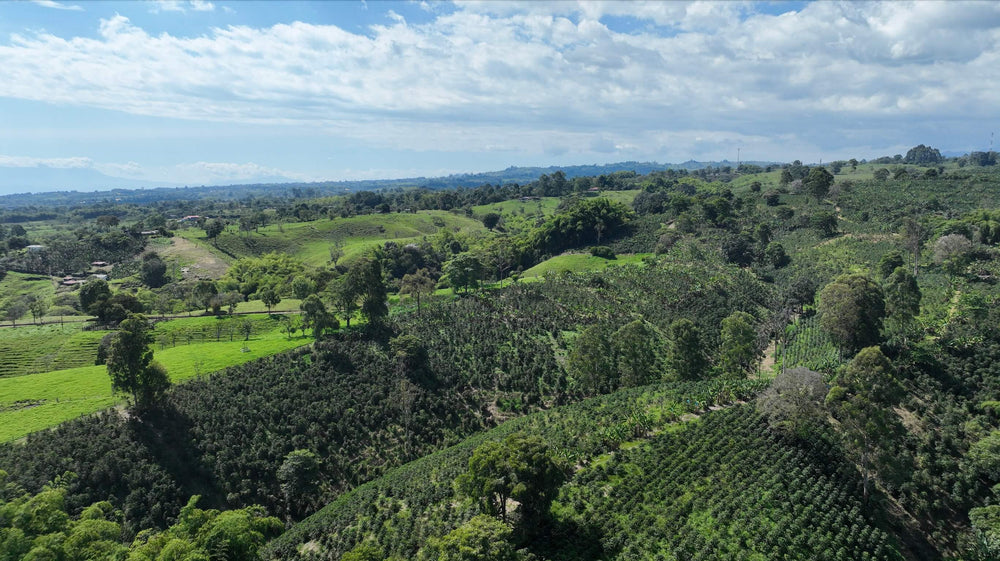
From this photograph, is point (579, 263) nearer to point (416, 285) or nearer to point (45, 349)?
point (416, 285)

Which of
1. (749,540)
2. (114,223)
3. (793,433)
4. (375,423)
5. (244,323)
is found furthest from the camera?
(114,223)

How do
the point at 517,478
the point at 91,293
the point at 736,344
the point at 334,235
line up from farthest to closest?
the point at 334,235
the point at 91,293
the point at 736,344
the point at 517,478

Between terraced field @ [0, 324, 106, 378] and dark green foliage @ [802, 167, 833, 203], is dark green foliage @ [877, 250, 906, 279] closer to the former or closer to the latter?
dark green foliage @ [802, 167, 833, 203]

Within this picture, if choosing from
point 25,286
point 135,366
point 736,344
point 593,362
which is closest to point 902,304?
point 736,344

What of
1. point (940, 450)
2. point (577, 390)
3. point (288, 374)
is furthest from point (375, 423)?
point (940, 450)

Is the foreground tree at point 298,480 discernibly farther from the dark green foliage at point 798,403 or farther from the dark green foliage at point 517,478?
the dark green foliage at point 798,403

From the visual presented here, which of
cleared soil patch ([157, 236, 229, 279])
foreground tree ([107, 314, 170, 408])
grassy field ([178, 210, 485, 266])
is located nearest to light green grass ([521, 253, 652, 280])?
grassy field ([178, 210, 485, 266])

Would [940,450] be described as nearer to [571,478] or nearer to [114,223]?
[571,478]
